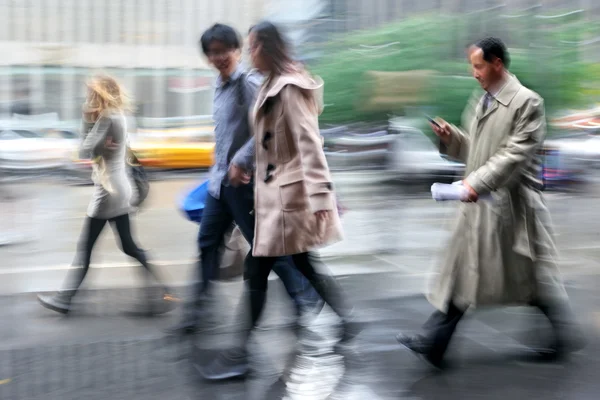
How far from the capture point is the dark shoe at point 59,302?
524cm

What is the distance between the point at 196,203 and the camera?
15.9 ft

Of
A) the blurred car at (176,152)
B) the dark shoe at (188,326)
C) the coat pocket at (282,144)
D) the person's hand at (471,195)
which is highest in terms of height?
the coat pocket at (282,144)

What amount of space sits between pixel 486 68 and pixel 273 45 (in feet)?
3.52

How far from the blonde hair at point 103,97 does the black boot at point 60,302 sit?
1.15 m

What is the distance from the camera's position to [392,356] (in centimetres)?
445

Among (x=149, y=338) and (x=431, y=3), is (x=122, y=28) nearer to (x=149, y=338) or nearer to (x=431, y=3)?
(x=431, y=3)

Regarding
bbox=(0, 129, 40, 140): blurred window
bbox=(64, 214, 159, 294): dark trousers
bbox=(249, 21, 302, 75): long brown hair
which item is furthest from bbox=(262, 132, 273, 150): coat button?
bbox=(0, 129, 40, 140): blurred window

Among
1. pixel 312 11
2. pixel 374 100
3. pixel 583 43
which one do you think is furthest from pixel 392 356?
pixel 583 43

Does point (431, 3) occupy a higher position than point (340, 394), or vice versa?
point (431, 3)

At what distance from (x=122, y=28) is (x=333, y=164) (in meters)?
22.5

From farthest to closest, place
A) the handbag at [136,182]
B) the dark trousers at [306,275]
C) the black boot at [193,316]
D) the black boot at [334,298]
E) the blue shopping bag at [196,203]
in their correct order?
1. the handbag at [136,182]
2. the blue shopping bag at [196,203]
3. the black boot at [193,316]
4. the black boot at [334,298]
5. the dark trousers at [306,275]

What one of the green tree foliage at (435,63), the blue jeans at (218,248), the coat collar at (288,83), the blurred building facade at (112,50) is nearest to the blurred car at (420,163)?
the green tree foliage at (435,63)

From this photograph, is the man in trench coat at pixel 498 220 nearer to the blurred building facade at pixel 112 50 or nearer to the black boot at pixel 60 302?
the black boot at pixel 60 302

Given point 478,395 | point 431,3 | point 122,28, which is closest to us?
point 478,395
